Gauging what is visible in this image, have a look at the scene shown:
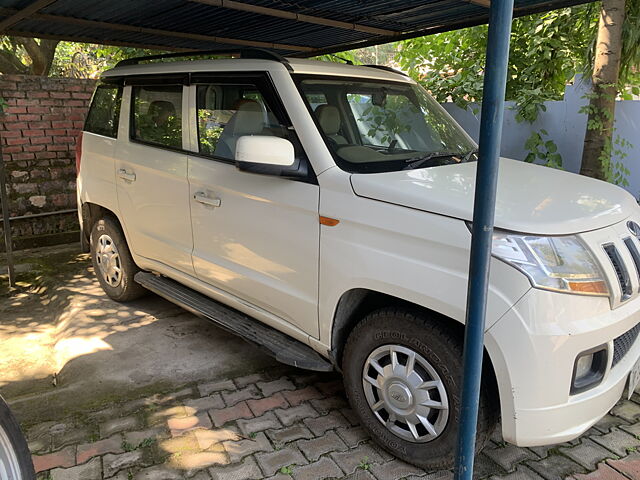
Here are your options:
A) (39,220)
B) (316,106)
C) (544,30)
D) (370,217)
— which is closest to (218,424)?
(370,217)

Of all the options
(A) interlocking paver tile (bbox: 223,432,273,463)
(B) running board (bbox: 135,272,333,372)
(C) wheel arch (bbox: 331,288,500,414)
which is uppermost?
(C) wheel arch (bbox: 331,288,500,414)

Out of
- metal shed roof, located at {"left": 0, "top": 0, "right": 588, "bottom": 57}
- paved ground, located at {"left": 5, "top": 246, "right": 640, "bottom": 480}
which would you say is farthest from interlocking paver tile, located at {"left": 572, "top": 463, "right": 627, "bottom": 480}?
metal shed roof, located at {"left": 0, "top": 0, "right": 588, "bottom": 57}

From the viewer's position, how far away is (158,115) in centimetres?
416

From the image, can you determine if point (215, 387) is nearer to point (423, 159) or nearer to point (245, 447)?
point (245, 447)

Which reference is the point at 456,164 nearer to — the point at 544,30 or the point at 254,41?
the point at 254,41

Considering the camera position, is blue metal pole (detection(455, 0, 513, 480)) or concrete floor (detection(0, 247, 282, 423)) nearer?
blue metal pole (detection(455, 0, 513, 480))

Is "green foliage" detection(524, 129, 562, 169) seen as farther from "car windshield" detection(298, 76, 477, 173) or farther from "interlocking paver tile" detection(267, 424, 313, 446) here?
"interlocking paver tile" detection(267, 424, 313, 446)

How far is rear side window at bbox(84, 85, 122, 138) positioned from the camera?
4594mm

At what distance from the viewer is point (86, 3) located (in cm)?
446

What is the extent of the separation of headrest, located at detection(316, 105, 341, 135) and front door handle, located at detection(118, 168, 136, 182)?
6.12ft

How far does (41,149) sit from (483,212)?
6.80m

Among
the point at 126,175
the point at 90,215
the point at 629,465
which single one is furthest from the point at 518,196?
the point at 90,215

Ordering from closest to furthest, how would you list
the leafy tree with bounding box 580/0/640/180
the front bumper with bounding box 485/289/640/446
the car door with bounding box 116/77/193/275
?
the front bumper with bounding box 485/289/640/446, the car door with bounding box 116/77/193/275, the leafy tree with bounding box 580/0/640/180

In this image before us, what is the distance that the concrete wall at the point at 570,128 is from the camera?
17.6 feet
